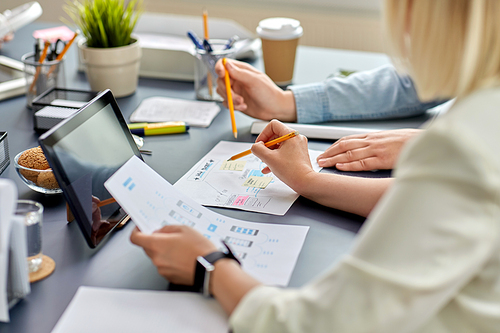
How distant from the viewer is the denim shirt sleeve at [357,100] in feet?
4.04

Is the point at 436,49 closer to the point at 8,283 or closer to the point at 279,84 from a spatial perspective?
the point at 8,283

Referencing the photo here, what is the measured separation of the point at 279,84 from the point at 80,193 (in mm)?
856

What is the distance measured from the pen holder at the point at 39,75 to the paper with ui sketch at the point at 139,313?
2.56ft

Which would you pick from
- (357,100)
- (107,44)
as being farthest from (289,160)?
(107,44)

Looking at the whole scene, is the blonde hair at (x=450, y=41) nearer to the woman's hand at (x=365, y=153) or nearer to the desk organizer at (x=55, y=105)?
the woman's hand at (x=365, y=153)

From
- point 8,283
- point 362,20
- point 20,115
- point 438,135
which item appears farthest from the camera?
point 362,20

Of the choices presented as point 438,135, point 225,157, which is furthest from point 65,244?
point 438,135

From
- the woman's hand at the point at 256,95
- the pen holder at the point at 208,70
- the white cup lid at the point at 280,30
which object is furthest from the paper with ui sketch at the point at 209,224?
the white cup lid at the point at 280,30

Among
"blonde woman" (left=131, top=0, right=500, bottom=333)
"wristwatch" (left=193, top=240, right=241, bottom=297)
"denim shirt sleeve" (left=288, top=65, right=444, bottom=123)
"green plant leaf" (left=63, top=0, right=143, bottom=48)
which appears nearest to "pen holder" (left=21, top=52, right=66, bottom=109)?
"green plant leaf" (left=63, top=0, right=143, bottom=48)

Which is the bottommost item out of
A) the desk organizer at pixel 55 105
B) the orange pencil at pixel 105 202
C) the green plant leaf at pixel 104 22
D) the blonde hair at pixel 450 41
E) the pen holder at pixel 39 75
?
the orange pencil at pixel 105 202

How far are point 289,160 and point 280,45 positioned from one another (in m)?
0.59

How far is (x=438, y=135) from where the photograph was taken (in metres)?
0.43

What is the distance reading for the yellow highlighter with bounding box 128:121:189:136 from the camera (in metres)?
1.12

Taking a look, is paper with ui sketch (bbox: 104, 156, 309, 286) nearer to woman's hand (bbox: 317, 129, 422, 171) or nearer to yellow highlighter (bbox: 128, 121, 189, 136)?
woman's hand (bbox: 317, 129, 422, 171)
